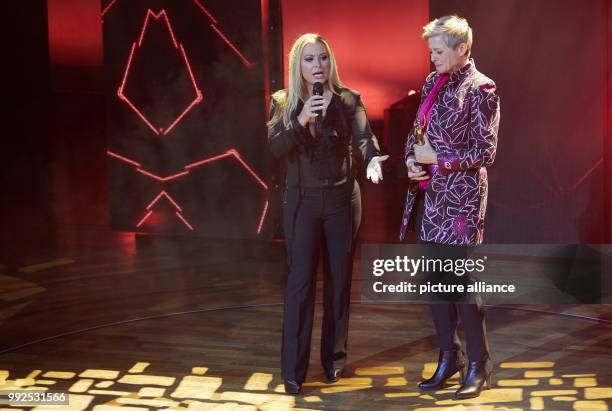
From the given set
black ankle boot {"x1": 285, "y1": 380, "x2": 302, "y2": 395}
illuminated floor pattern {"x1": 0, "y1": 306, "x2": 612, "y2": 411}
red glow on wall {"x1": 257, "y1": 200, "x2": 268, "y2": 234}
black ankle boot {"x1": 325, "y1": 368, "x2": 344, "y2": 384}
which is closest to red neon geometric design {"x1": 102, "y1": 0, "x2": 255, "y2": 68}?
red glow on wall {"x1": 257, "y1": 200, "x2": 268, "y2": 234}

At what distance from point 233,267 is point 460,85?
3393mm

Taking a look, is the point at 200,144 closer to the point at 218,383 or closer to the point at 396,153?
the point at 396,153

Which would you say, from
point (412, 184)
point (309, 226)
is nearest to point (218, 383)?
point (309, 226)

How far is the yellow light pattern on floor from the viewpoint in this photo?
321 cm

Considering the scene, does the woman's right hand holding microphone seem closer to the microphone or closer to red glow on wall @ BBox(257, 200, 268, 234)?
the microphone

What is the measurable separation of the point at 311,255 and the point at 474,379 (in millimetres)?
821

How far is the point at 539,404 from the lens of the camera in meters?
3.17

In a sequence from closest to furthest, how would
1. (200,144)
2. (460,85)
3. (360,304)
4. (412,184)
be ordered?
(460,85) → (412,184) → (360,304) → (200,144)

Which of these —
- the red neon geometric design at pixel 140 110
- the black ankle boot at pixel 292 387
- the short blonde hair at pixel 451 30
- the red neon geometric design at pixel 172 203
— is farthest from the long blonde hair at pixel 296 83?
the red neon geometric design at pixel 172 203

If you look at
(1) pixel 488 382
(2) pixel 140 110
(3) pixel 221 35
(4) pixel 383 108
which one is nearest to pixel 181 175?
(2) pixel 140 110

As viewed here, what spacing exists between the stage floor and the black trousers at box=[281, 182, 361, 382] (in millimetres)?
198

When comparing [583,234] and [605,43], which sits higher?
[605,43]

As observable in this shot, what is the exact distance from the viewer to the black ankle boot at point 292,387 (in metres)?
3.35

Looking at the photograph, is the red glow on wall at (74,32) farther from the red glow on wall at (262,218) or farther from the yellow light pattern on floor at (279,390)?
the yellow light pattern on floor at (279,390)
